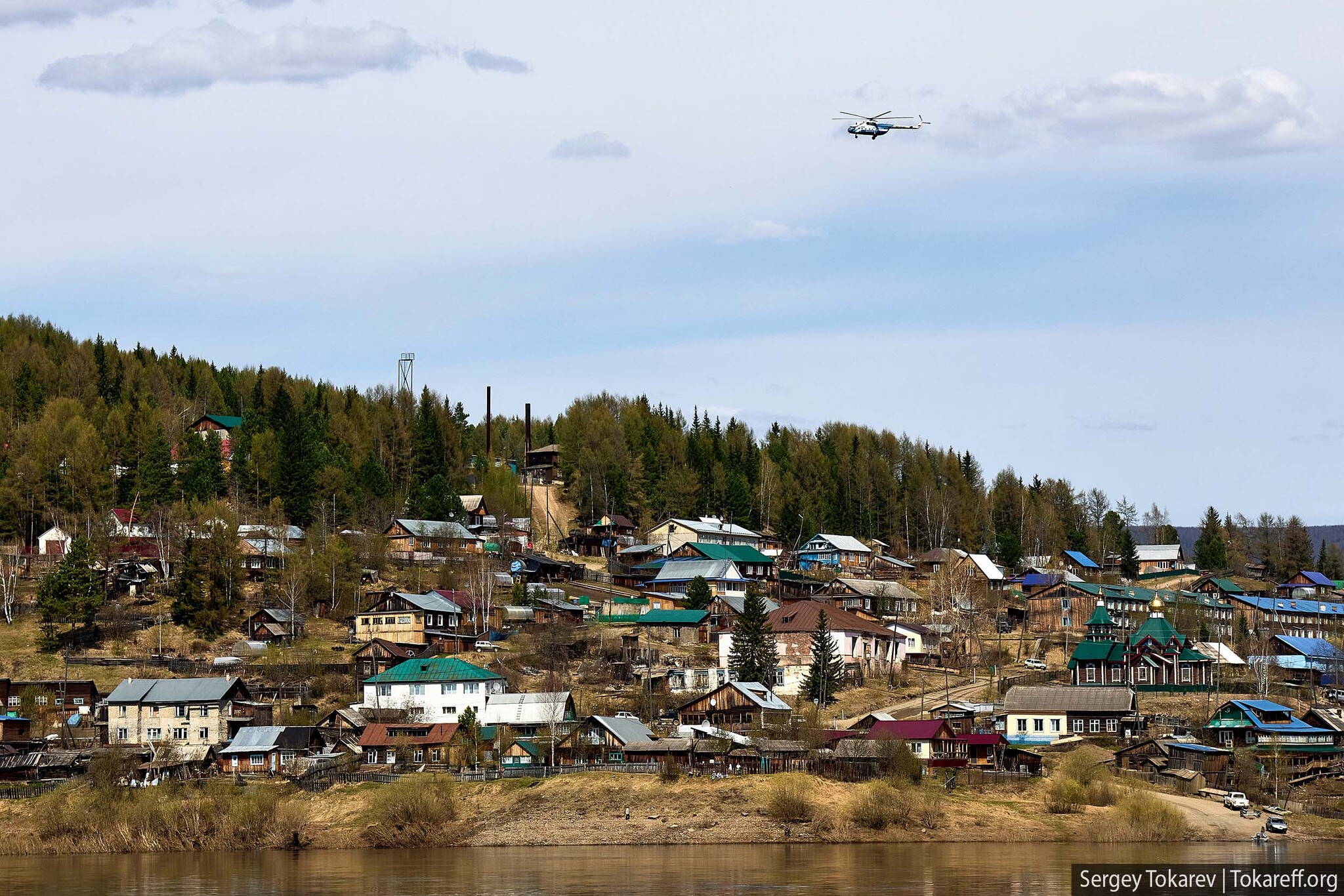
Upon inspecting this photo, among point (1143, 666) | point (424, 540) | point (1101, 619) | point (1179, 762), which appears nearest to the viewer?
point (1179, 762)

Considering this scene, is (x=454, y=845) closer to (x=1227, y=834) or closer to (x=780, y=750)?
Answer: (x=780, y=750)

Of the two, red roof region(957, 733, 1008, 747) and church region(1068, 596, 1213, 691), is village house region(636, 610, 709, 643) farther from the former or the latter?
red roof region(957, 733, 1008, 747)

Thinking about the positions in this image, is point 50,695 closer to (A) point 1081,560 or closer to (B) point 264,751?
(B) point 264,751

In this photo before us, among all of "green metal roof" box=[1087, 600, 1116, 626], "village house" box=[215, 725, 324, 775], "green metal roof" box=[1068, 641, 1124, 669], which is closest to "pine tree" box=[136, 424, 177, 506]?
"village house" box=[215, 725, 324, 775]

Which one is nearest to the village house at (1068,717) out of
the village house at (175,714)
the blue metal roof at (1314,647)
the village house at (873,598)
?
the village house at (873,598)

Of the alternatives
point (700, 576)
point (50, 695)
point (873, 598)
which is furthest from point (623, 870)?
point (873, 598)

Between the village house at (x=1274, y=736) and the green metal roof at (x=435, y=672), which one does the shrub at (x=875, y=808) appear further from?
the green metal roof at (x=435, y=672)
